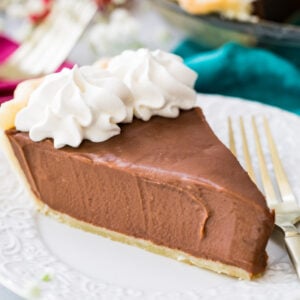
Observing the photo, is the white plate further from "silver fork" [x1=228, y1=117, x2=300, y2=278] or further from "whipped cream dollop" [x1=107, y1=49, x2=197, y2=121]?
"whipped cream dollop" [x1=107, y1=49, x2=197, y2=121]

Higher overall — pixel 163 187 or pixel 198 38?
pixel 163 187

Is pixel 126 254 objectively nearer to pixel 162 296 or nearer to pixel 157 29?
pixel 162 296

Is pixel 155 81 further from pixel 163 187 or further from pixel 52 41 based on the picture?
pixel 52 41

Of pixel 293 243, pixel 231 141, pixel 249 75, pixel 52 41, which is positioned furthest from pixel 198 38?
pixel 293 243

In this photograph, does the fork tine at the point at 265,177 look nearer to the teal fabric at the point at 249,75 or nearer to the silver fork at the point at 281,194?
the silver fork at the point at 281,194

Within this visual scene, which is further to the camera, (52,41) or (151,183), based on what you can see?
(52,41)

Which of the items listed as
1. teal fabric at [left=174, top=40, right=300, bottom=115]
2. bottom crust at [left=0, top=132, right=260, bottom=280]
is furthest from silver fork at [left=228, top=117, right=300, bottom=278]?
teal fabric at [left=174, top=40, right=300, bottom=115]

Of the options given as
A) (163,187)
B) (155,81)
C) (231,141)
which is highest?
(155,81)
